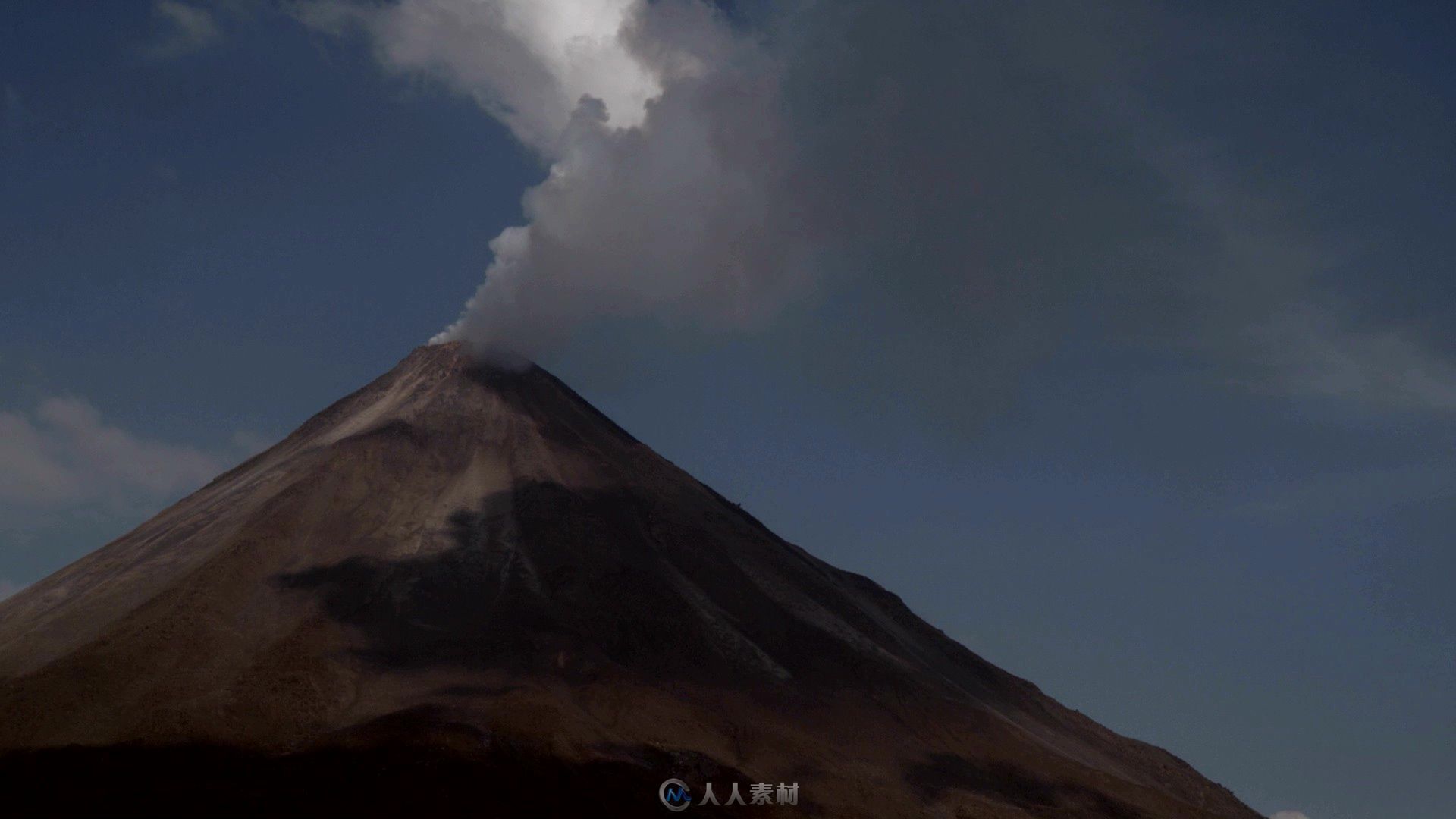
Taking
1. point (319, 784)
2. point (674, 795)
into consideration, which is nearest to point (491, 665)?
point (674, 795)

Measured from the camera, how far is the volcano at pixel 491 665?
5706cm

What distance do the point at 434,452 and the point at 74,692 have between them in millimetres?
36568

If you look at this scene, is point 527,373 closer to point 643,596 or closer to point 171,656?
point 643,596

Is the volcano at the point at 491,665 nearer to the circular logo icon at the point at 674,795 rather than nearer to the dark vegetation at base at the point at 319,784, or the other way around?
the dark vegetation at base at the point at 319,784

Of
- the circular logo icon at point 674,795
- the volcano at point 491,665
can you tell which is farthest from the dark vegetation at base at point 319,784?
the circular logo icon at point 674,795

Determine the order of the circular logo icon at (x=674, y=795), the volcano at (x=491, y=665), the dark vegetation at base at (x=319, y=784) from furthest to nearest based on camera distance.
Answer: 1. the circular logo icon at (x=674, y=795)
2. the volcano at (x=491, y=665)
3. the dark vegetation at base at (x=319, y=784)

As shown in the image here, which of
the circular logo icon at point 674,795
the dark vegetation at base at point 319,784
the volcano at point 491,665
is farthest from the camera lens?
the circular logo icon at point 674,795

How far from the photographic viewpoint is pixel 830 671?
80438mm

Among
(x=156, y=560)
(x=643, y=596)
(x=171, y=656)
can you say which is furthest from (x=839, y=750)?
(x=156, y=560)

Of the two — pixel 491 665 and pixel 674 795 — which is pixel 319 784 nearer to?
pixel 674 795

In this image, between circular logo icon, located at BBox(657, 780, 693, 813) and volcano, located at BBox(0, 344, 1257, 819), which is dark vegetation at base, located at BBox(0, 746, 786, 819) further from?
circular logo icon, located at BBox(657, 780, 693, 813)

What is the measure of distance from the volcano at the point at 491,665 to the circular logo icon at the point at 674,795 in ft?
2.89

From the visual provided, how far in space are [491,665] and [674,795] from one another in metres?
16.0

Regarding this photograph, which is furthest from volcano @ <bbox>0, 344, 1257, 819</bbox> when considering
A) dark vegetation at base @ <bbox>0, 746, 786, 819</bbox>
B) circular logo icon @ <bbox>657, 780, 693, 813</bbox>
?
circular logo icon @ <bbox>657, 780, 693, 813</bbox>
